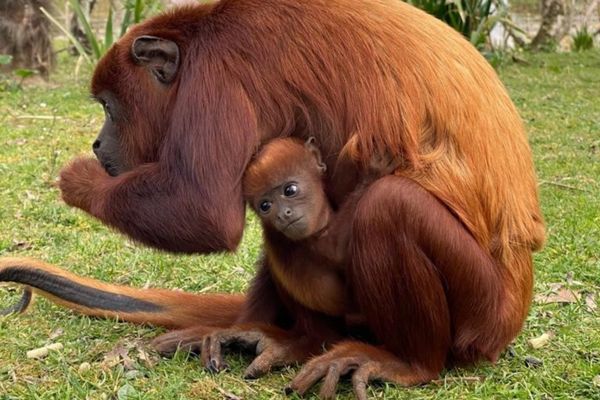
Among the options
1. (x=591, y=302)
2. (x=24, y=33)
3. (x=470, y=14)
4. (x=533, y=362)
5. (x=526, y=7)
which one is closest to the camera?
(x=533, y=362)

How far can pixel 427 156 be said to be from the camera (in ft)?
11.6

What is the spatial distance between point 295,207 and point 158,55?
3.09ft

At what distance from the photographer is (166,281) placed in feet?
17.2

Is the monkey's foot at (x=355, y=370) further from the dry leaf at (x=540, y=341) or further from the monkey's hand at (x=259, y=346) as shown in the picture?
the dry leaf at (x=540, y=341)

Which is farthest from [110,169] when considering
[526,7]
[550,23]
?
[526,7]

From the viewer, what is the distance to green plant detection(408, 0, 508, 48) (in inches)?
541

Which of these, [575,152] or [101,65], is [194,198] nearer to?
[101,65]

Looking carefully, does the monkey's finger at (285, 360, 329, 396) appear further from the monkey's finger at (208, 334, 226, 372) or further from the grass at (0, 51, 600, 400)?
the monkey's finger at (208, 334, 226, 372)

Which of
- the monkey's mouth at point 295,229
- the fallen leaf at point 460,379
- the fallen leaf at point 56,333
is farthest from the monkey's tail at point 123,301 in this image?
the fallen leaf at point 460,379

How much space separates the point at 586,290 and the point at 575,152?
171 inches

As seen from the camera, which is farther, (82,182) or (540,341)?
(540,341)

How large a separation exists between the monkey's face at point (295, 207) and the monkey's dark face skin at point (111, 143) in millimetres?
767

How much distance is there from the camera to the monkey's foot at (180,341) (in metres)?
3.99

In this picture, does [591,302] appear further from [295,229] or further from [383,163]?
[295,229]
